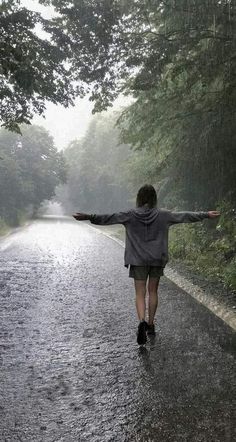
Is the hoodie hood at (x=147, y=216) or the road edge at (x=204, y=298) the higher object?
the hoodie hood at (x=147, y=216)

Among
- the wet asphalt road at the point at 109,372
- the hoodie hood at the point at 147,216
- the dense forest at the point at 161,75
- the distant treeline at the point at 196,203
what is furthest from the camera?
the distant treeline at the point at 196,203

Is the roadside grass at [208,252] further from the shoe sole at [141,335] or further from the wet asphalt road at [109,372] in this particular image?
the shoe sole at [141,335]

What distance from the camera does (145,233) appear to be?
5.30 m

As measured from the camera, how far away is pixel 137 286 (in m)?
5.41

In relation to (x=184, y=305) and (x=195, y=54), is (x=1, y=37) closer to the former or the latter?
(x=195, y=54)

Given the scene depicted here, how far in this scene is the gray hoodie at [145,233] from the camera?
526 centimetres

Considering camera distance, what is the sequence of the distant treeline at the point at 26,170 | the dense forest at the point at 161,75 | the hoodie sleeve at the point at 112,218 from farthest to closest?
the distant treeline at the point at 26,170, the dense forest at the point at 161,75, the hoodie sleeve at the point at 112,218

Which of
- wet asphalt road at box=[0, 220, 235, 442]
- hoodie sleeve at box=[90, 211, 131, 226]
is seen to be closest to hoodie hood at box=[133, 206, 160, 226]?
hoodie sleeve at box=[90, 211, 131, 226]

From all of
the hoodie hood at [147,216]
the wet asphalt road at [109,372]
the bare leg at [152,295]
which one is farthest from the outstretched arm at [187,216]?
the wet asphalt road at [109,372]

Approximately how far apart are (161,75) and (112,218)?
7.17 m

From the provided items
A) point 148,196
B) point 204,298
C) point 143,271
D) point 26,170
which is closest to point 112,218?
point 148,196

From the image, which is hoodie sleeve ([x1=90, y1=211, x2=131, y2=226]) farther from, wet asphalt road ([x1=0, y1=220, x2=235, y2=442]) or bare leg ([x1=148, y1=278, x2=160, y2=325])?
wet asphalt road ([x1=0, y1=220, x2=235, y2=442])

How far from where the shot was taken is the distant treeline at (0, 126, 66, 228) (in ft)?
125

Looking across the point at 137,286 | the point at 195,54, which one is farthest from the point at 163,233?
the point at 195,54
